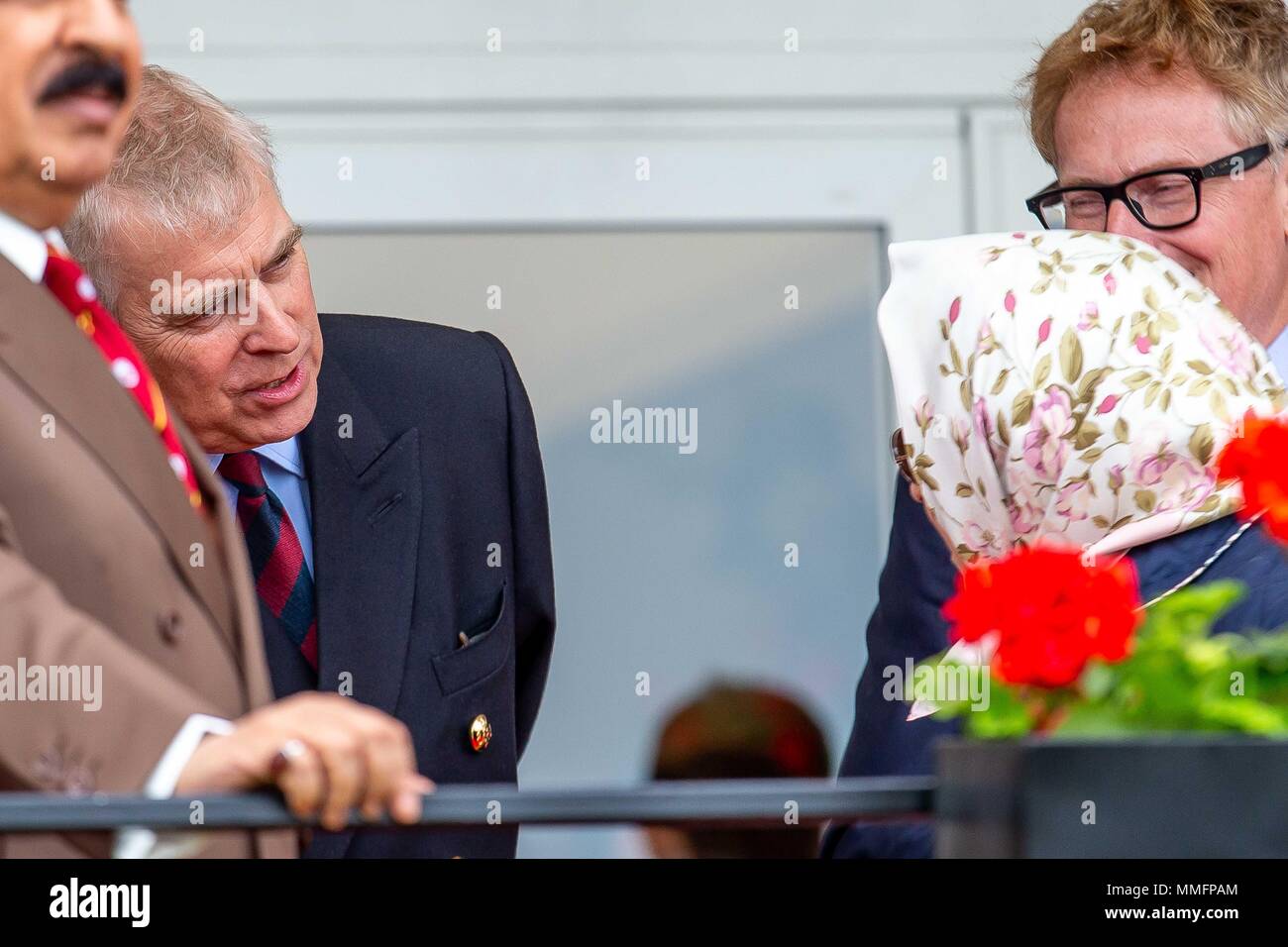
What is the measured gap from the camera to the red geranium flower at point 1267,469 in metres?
0.87

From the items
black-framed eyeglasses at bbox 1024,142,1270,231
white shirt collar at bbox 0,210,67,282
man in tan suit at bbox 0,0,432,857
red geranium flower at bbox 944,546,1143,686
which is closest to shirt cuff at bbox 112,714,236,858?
man in tan suit at bbox 0,0,432,857

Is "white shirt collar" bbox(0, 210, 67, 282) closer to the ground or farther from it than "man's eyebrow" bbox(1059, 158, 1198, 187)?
closer to the ground

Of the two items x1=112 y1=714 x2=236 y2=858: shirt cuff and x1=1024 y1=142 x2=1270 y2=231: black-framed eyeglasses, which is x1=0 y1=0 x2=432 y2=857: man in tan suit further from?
x1=1024 y1=142 x2=1270 y2=231: black-framed eyeglasses

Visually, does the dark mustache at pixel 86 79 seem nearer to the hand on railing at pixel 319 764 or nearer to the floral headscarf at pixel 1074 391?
the hand on railing at pixel 319 764

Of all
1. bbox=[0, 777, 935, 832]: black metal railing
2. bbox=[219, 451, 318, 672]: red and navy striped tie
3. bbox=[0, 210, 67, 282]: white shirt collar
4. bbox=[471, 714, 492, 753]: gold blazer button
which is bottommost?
bbox=[471, 714, 492, 753]: gold blazer button

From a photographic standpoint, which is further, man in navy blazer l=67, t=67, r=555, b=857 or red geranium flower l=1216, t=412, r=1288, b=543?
man in navy blazer l=67, t=67, r=555, b=857

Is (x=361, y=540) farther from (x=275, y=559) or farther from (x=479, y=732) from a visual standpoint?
(x=479, y=732)

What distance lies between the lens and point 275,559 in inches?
66.9

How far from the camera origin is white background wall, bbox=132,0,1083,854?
282 cm

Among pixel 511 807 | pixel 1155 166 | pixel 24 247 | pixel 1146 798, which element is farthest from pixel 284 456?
pixel 1146 798

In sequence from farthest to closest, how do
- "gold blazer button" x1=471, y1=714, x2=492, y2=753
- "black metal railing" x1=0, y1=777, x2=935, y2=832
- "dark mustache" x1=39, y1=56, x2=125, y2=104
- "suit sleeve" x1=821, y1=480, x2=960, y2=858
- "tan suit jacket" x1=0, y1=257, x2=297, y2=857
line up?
"gold blazer button" x1=471, y1=714, x2=492, y2=753
"suit sleeve" x1=821, y1=480, x2=960, y2=858
"dark mustache" x1=39, y1=56, x2=125, y2=104
"tan suit jacket" x1=0, y1=257, x2=297, y2=857
"black metal railing" x1=0, y1=777, x2=935, y2=832
